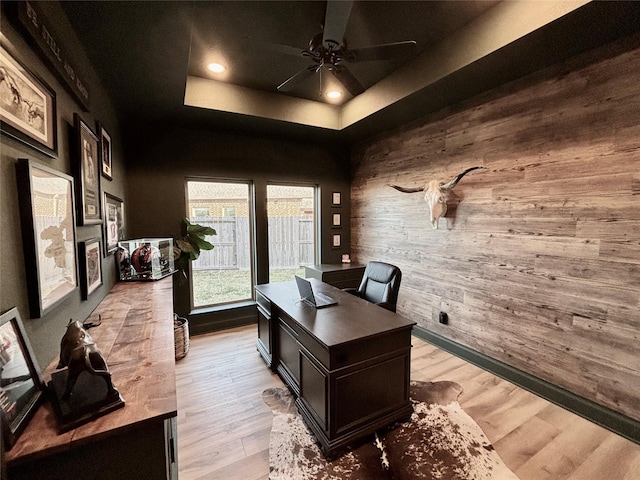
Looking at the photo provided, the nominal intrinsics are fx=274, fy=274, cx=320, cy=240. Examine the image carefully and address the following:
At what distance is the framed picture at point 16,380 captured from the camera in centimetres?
80

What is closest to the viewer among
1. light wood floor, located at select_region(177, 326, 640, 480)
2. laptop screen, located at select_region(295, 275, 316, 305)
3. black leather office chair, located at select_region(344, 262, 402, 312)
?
light wood floor, located at select_region(177, 326, 640, 480)

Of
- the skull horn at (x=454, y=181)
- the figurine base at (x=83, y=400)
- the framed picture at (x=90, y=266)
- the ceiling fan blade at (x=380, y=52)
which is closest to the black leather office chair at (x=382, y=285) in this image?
the skull horn at (x=454, y=181)

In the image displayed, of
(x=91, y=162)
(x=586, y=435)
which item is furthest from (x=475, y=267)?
(x=91, y=162)

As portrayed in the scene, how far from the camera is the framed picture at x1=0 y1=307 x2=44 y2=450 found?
796 mm

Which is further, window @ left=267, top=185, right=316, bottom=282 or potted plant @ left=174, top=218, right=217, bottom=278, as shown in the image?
window @ left=267, top=185, right=316, bottom=282

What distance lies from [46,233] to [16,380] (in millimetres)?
631

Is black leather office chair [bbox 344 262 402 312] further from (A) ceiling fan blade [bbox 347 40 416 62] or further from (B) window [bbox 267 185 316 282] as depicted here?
(A) ceiling fan blade [bbox 347 40 416 62]

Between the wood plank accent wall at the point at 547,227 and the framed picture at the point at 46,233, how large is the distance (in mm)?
3273

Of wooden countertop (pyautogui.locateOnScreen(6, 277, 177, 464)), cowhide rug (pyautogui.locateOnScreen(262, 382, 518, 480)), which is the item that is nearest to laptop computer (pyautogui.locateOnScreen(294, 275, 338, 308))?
cowhide rug (pyautogui.locateOnScreen(262, 382, 518, 480))

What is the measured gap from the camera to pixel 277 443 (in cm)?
188

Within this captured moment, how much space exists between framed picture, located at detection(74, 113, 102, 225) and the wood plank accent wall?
3.24 metres

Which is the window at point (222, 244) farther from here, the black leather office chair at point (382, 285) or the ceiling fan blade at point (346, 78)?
the ceiling fan blade at point (346, 78)

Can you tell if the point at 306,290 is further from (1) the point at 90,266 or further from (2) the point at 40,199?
(2) the point at 40,199

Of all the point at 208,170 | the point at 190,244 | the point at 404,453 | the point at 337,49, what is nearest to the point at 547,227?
the point at 404,453
